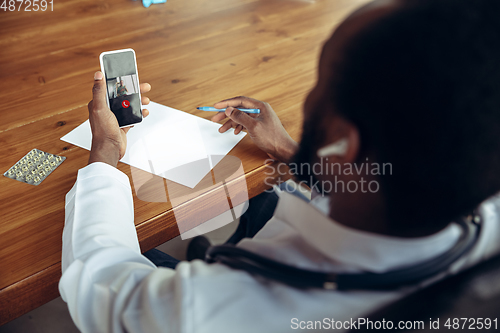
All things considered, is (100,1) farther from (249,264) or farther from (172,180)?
(249,264)

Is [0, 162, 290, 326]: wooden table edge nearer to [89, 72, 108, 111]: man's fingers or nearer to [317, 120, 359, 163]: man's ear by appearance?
[89, 72, 108, 111]: man's fingers

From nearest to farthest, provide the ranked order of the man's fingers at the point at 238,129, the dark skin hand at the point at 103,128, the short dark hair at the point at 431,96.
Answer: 1. the short dark hair at the point at 431,96
2. the dark skin hand at the point at 103,128
3. the man's fingers at the point at 238,129

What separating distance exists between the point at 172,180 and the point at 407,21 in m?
0.54

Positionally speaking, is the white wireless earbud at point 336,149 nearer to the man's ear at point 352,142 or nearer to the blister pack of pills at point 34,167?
the man's ear at point 352,142

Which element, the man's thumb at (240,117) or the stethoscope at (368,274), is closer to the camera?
the stethoscope at (368,274)

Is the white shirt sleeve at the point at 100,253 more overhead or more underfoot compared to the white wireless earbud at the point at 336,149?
more underfoot

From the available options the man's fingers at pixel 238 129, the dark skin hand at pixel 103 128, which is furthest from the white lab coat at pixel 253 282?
the man's fingers at pixel 238 129

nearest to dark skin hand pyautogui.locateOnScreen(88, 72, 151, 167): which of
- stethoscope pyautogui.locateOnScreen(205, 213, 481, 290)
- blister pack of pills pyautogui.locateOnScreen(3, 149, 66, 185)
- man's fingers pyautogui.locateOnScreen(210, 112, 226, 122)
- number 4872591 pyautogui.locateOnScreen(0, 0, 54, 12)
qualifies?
blister pack of pills pyautogui.locateOnScreen(3, 149, 66, 185)

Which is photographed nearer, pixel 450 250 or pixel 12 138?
pixel 450 250

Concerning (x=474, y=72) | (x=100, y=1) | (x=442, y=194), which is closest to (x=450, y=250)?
(x=442, y=194)

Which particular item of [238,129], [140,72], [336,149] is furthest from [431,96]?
[140,72]

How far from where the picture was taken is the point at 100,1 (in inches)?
58.4

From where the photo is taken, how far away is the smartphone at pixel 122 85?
826 mm

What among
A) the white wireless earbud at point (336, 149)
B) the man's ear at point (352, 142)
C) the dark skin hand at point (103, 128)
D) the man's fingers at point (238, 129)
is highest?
the man's ear at point (352, 142)
